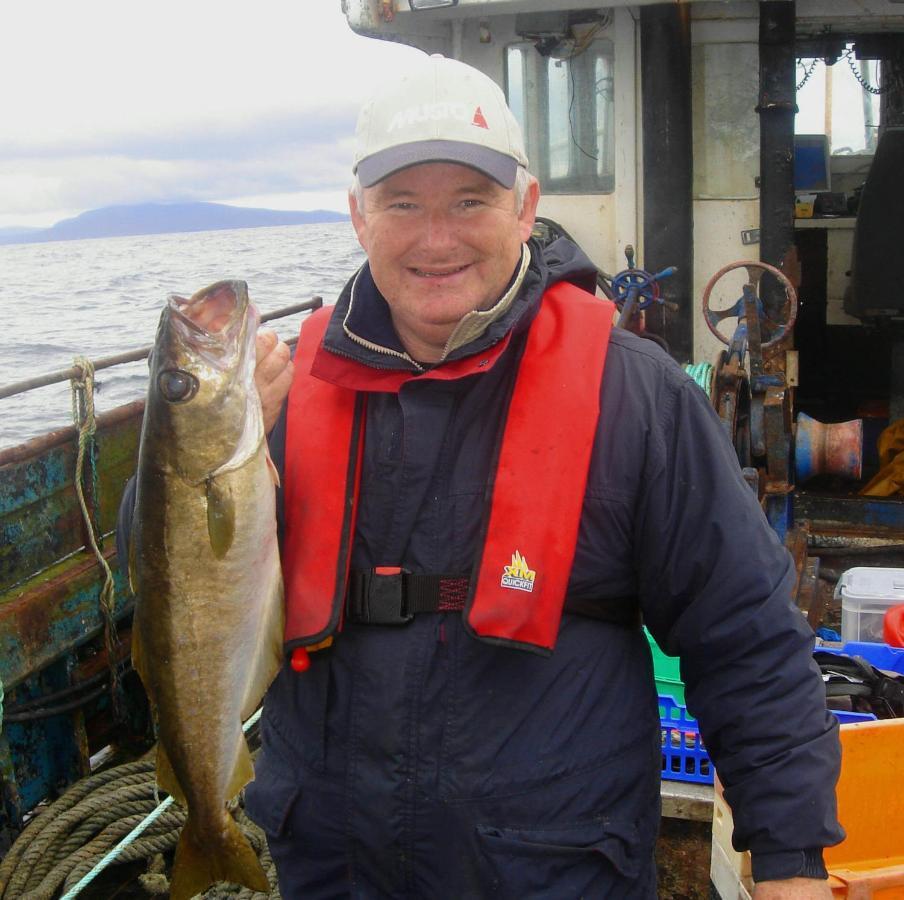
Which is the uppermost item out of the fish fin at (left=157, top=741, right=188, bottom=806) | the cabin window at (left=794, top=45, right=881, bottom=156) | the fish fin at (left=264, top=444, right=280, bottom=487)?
the cabin window at (left=794, top=45, right=881, bottom=156)

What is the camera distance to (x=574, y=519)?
6.84ft

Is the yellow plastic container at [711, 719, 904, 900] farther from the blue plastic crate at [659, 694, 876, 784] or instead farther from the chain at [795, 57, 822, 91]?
the chain at [795, 57, 822, 91]

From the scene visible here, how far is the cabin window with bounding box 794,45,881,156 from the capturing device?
10211mm

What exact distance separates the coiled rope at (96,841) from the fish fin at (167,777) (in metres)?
1.53

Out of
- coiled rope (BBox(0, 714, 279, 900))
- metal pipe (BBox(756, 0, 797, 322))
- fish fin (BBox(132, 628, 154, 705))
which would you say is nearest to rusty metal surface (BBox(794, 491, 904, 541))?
metal pipe (BBox(756, 0, 797, 322))

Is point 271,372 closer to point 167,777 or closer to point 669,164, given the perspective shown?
point 167,777

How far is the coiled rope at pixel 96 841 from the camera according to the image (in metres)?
3.87

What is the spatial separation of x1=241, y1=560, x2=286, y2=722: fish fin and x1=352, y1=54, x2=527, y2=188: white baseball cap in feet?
3.02

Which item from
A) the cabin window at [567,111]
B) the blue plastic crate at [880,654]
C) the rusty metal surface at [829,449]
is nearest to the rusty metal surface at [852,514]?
the rusty metal surface at [829,449]

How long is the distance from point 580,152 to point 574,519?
205 inches

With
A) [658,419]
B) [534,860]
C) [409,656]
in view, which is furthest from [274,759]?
[658,419]

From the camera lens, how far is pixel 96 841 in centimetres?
403

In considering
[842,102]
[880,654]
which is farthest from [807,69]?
[880,654]

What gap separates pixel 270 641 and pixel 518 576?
0.59 m
